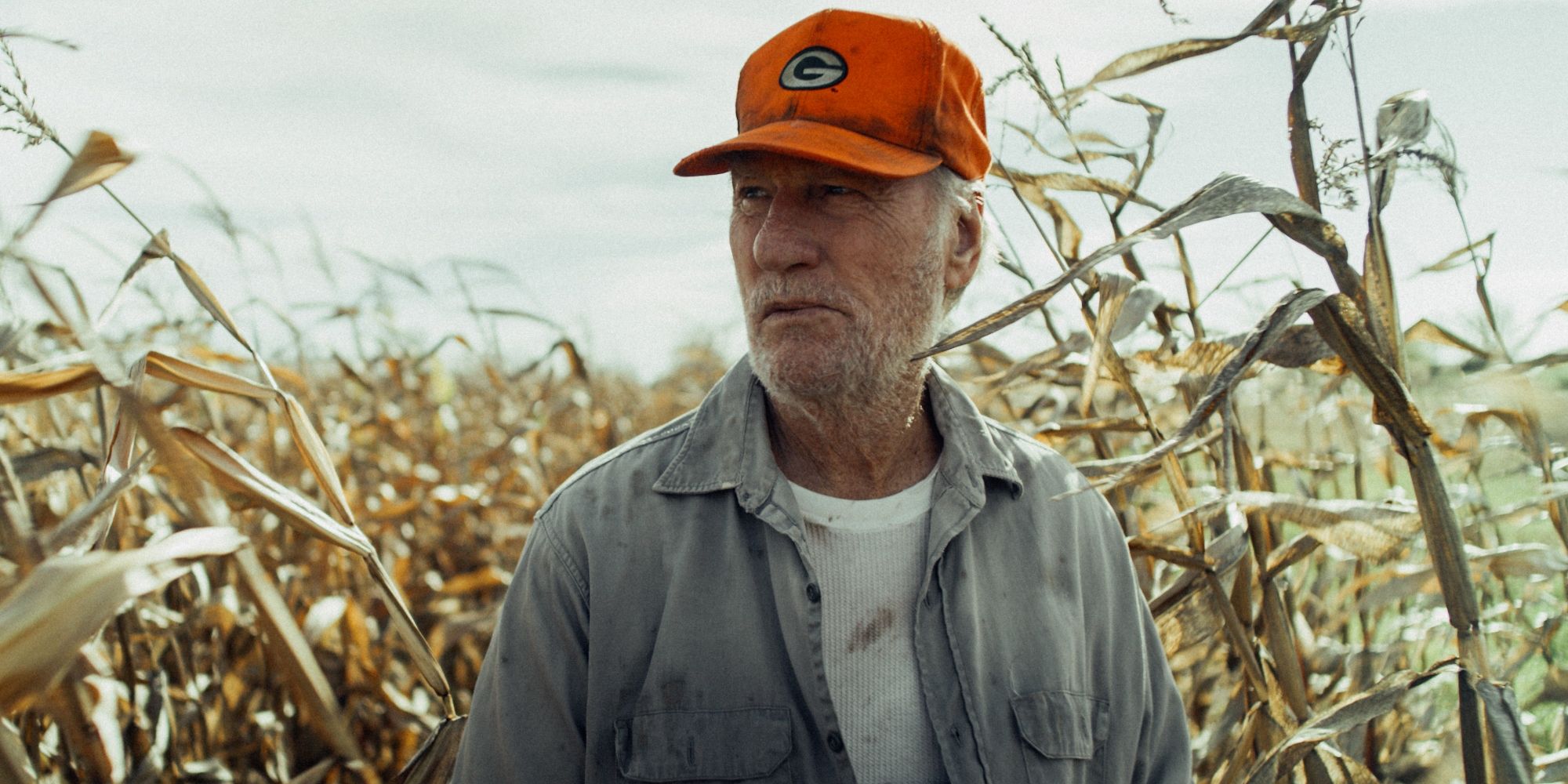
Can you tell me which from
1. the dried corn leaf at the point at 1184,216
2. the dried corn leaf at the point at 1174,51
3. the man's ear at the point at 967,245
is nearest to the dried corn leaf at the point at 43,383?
the dried corn leaf at the point at 1184,216

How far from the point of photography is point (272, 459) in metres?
3.17

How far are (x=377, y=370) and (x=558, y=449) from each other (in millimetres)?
899

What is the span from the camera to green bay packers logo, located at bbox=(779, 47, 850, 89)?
1986 millimetres

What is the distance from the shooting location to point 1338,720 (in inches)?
53.1

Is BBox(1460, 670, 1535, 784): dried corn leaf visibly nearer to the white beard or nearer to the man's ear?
the white beard

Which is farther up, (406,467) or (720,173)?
(720,173)

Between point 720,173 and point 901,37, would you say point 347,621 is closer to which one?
point 720,173

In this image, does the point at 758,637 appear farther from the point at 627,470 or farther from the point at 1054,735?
the point at 1054,735

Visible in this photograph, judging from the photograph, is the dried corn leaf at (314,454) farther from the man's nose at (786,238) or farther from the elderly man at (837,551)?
the man's nose at (786,238)

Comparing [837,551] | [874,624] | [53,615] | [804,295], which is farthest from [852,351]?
[53,615]

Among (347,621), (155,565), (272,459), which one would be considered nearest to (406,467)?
(272,459)

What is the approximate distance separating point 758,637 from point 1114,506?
3.67 ft

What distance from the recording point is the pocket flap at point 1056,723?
5.78 feet

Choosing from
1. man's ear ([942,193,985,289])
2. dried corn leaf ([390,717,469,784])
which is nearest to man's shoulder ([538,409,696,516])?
dried corn leaf ([390,717,469,784])
